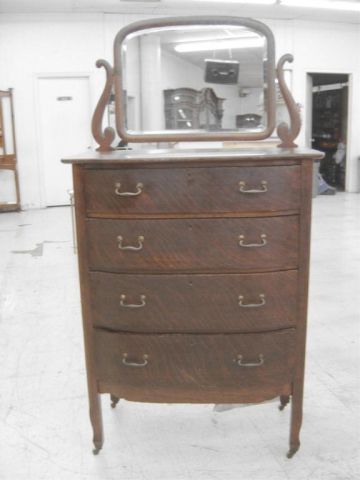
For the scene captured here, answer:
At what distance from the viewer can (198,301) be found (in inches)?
64.6

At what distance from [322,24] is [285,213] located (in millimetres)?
8431

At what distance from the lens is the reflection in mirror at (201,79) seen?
6.57 ft

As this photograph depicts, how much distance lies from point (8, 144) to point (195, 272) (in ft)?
23.2

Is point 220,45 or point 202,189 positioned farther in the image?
point 220,45

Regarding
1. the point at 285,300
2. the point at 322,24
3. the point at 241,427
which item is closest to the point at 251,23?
the point at 285,300

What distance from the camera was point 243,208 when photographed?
5.18 feet

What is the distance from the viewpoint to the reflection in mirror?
2.00 metres

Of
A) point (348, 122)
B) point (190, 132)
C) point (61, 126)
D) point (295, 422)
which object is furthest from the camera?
point (348, 122)

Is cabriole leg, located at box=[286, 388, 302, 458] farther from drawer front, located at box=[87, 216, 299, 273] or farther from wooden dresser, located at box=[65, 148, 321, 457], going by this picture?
drawer front, located at box=[87, 216, 299, 273]

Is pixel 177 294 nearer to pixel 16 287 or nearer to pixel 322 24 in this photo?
pixel 16 287

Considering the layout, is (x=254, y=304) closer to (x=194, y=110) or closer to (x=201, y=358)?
(x=201, y=358)

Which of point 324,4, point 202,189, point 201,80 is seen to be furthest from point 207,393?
point 324,4

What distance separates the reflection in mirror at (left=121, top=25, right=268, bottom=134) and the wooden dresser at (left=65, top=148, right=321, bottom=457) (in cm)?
46

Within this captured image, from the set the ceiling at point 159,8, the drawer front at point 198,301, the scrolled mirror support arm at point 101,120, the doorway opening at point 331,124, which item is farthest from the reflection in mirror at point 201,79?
the doorway opening at point 331,124
